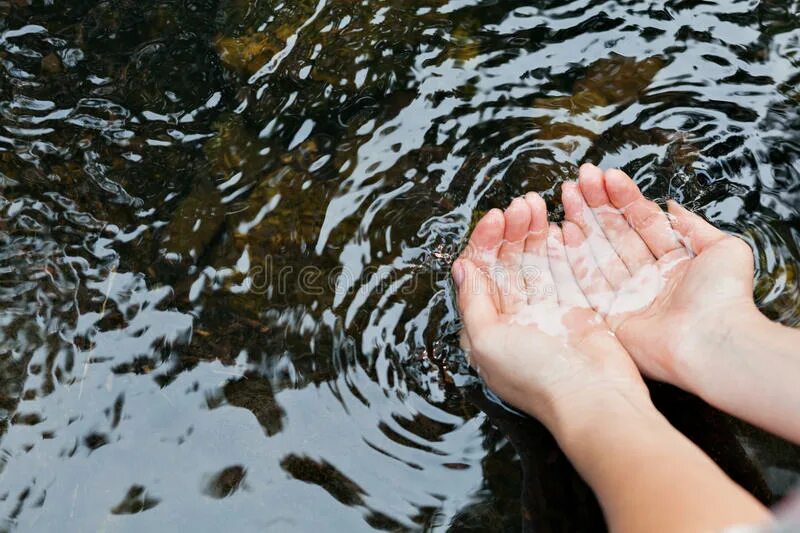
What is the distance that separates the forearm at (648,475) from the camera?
1.74 m

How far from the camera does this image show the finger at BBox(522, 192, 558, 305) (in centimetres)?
277

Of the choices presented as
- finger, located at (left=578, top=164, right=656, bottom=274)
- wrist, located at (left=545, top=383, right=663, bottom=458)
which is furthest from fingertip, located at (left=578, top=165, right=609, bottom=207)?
wrist, located at (left=545, top=383, right=663, bottom=458)

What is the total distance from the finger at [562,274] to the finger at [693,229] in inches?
17.3

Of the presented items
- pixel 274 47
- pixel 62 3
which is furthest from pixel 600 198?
pixel 62 3

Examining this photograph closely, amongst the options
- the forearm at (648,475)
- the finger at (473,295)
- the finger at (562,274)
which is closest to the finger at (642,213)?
the finger at (562,274)

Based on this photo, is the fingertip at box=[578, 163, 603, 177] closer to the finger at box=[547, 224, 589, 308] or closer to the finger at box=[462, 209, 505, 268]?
the finger at box=[547, 224, 589, 308]

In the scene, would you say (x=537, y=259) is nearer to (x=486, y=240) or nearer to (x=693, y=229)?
(x=486, y=240)

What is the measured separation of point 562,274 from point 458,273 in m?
0.44

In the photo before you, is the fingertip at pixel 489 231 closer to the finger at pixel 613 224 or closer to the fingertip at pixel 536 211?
the fingertip at pixel 536 211

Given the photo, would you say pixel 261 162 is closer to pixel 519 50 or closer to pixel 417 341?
pixel 417 341

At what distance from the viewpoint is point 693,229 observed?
2.66m

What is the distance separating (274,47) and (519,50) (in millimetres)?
1179

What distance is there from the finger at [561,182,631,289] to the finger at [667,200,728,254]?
0.25m

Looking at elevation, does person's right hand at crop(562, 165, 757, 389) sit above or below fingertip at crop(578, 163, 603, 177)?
below
